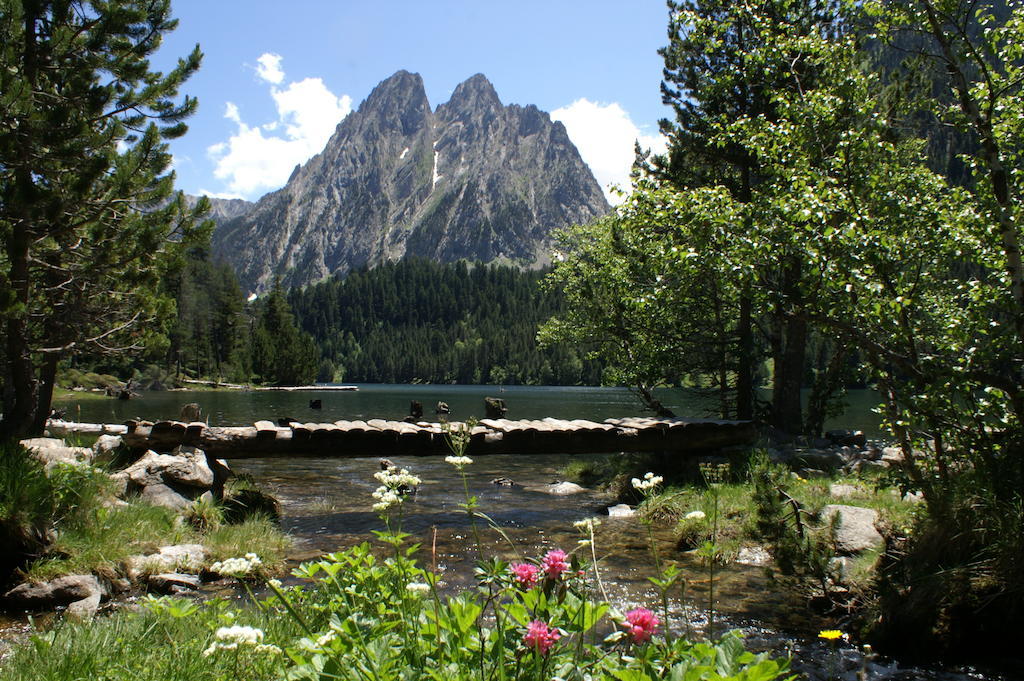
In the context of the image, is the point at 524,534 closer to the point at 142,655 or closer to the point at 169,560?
the point at 169,560

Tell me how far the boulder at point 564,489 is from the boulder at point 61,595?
11.5m

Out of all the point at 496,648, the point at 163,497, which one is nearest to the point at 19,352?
the point at 163,497

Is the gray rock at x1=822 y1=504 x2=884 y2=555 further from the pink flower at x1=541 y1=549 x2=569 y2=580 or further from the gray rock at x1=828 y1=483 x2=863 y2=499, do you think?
the pink flower at x1=541 y1=549 x2=569 y2=580

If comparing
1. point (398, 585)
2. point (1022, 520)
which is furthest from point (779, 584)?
point (398, 585)

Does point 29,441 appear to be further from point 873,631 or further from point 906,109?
point 906,109

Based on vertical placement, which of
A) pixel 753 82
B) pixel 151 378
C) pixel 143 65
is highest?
pixel 753 82

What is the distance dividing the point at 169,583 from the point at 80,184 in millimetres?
6670

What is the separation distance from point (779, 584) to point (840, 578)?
892 mm

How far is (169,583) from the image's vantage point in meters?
7.53

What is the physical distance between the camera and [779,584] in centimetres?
826

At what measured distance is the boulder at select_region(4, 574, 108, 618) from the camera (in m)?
6.42

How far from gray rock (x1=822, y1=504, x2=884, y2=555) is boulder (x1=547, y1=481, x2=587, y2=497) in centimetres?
869

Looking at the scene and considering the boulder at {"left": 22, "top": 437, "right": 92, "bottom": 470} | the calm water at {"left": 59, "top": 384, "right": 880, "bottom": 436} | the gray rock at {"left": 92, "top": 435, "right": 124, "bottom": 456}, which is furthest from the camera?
the calm water at {"left": 59, "top": 384, "right": 880, "bottom": 436}

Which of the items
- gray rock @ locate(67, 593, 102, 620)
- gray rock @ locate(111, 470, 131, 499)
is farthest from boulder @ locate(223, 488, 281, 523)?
gray rock @ locate(67, 593, 102, 620)
